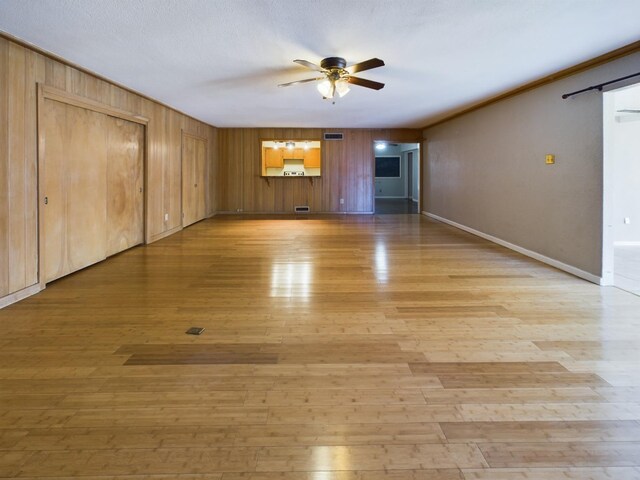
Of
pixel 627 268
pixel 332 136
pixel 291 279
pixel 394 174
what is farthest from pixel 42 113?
pixel 394 174

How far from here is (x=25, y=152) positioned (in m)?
3.87

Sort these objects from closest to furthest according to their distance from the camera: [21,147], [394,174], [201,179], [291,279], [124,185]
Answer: [21,147] < [291,279] < [124,185] < [201,179] < [394,174]

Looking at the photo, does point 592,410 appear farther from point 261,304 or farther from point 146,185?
point 146,185

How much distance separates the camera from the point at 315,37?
12.8ft

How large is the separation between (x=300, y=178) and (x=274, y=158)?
984 millimetres

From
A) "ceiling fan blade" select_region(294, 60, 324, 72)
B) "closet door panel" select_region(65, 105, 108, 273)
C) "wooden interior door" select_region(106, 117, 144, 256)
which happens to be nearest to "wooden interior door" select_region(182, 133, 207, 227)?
"wooden interior door" select_region(106, 117, 144, 256)

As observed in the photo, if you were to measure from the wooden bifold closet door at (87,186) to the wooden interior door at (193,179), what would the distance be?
218 cm

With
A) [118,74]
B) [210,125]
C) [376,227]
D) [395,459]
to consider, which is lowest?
[395,459]

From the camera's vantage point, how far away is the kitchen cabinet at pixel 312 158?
39.5 ft

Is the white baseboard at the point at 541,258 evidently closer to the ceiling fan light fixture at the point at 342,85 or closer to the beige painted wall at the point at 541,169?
the beige painted wall at the point at 541,169

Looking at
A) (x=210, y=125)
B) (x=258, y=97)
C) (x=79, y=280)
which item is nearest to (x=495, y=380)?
(x=79, y=280)

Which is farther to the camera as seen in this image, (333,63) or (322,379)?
(333,63)

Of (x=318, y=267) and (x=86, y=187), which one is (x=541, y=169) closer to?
(x=318, y=267)

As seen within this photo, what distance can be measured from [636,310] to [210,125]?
31.9ft
